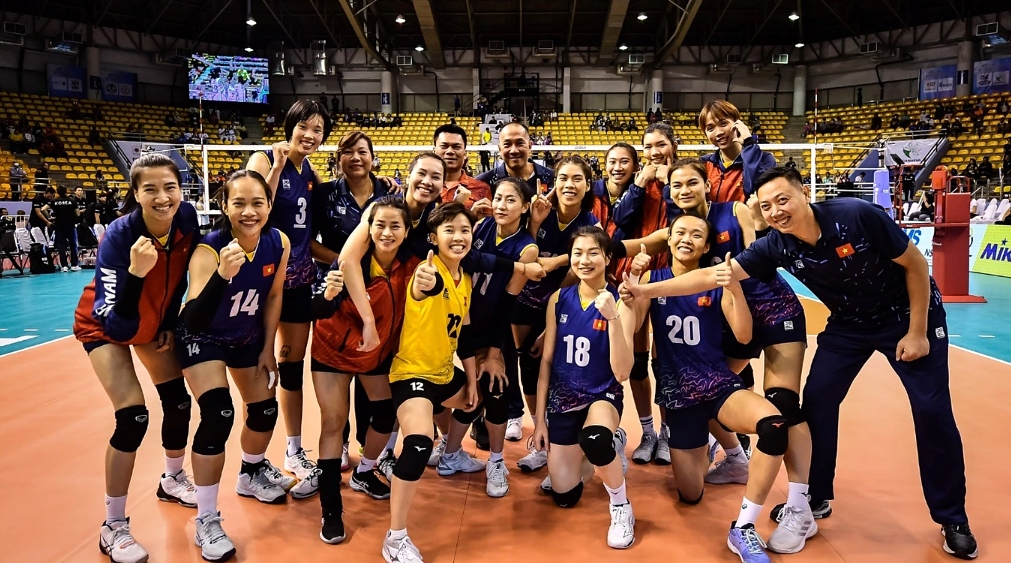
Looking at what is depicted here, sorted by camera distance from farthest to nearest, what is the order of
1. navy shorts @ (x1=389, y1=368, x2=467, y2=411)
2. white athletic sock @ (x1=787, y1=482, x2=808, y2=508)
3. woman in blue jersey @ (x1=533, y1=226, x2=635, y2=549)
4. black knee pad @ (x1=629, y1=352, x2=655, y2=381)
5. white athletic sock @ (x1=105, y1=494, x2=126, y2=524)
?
black knee pad @ (x1=629, y1=352, x2=655, y2=381) → woman in blue jersey @ (x1=533, y1=226, x2=635, y2=549) → navy shorts @ (x1=389, y1=368, x2=467, y2=411) → white athletic sock @ (x1=787, y1=482, x2=808, y2=508) → white athletic sock @ (x1=105, y1=494, x2=126, y2=524)

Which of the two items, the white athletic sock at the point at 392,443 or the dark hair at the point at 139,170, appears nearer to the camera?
the dark hair at the point at 139,170

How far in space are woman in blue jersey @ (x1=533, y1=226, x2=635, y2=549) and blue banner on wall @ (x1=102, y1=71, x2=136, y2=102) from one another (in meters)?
30.9

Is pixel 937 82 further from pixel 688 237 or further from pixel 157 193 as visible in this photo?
pixel 157 193

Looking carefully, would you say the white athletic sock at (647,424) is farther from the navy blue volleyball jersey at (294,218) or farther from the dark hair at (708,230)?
the navy blue volleyball jersey at (294,218)

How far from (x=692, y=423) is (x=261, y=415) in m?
2.35

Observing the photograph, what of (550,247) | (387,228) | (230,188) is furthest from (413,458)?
(550,247)

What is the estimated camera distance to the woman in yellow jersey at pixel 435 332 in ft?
10.5

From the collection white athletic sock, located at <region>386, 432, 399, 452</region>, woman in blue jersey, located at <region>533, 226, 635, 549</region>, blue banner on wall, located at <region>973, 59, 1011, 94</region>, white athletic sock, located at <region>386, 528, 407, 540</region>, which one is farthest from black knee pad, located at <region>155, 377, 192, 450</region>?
blue banner on wall, located at <region>973, 59, 1011, 94</region>

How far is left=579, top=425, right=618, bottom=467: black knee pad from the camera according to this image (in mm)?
3104

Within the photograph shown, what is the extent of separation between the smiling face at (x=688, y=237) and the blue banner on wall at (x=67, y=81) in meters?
31.2

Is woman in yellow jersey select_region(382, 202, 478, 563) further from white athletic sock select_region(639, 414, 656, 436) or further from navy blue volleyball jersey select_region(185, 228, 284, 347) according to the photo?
white athletic sock select_region(639, 414, 656, 436)

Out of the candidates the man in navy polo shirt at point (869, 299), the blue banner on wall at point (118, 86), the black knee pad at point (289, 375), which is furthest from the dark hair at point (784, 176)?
the blue banner on wall at point (118, 86)

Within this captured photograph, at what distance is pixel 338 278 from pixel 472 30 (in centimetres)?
2525

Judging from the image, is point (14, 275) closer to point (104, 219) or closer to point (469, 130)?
point (104, 219)
